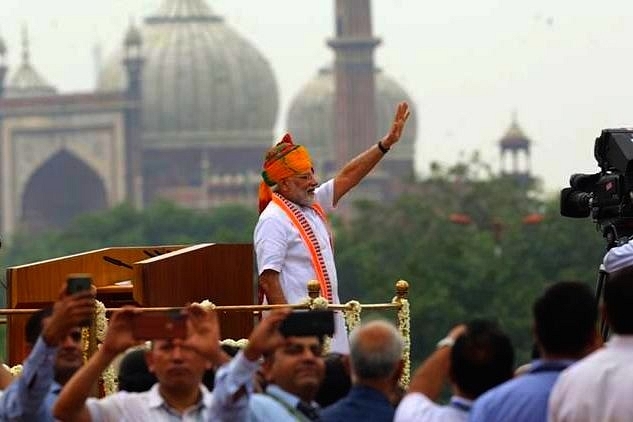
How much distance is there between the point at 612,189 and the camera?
12656 mm

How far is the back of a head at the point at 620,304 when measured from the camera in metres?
9.47

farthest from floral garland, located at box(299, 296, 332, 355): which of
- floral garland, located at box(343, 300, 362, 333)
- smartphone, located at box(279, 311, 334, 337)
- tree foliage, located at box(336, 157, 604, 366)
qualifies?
tree foliage, located at box(336, 157, 604, 366)

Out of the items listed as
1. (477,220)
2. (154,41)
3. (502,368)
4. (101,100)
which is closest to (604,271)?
(502,368)

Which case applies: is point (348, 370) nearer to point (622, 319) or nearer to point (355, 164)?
point (622, 319)

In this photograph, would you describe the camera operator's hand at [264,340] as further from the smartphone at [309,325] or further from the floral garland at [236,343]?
the floral garland at [236,343]

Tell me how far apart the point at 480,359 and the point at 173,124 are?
454 feet

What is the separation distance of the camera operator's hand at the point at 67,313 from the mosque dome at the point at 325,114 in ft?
440

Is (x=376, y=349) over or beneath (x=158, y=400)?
over

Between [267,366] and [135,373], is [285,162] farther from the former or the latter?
[267,366]

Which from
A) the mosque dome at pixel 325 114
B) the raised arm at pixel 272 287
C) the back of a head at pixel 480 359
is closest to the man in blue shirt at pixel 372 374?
the back of a head at pixel 480 359

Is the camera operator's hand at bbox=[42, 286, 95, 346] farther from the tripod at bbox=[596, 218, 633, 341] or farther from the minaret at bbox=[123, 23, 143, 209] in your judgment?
the minaret at bbox=[123, 23, 143, 209]

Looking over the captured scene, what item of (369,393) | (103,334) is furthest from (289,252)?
(369,393)

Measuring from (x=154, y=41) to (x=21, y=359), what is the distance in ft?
453

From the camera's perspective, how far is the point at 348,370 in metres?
10.9
